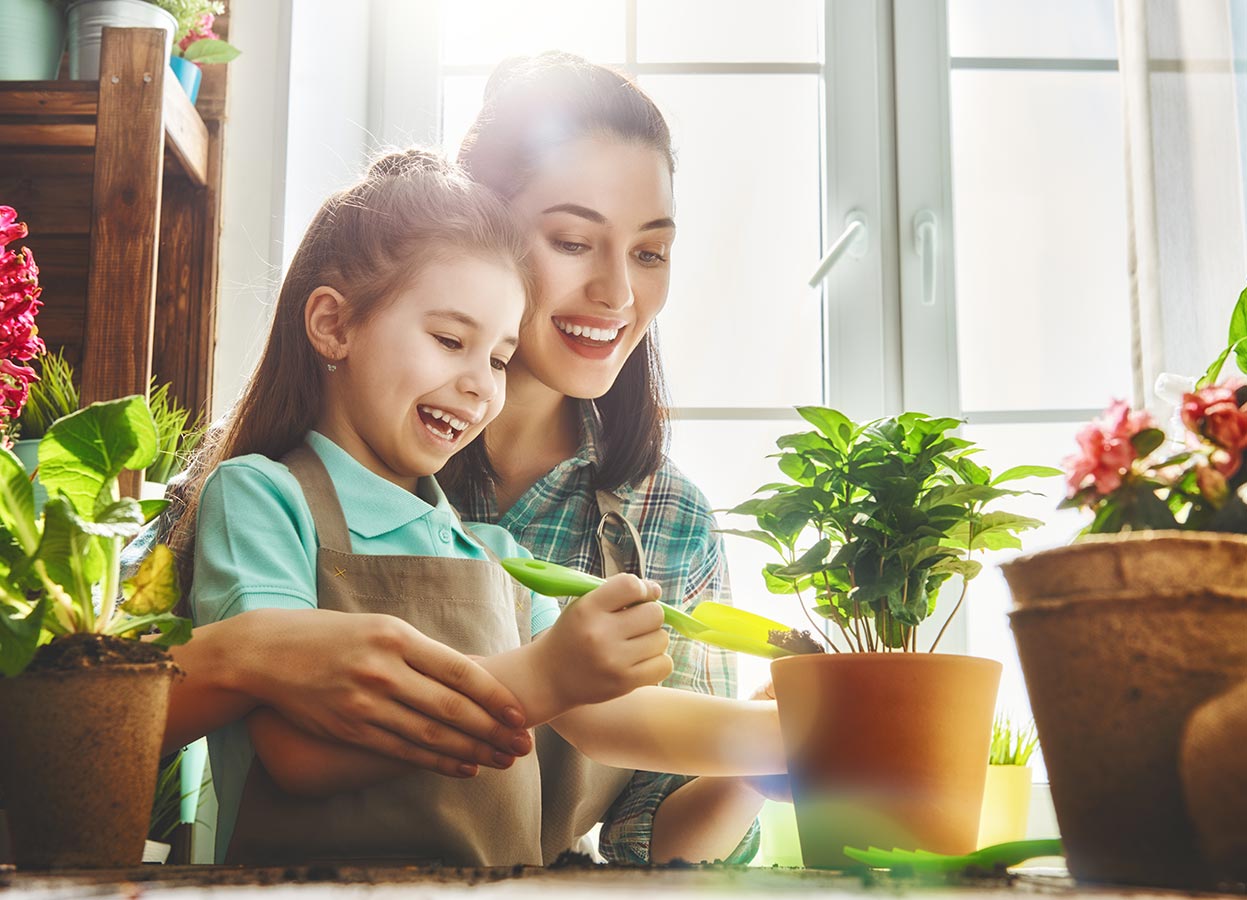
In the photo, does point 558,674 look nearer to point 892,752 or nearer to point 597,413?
point 892,752

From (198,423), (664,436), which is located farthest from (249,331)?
(664,436)

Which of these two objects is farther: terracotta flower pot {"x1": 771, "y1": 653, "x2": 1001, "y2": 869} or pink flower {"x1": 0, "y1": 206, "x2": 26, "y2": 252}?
pink flower {"x1": 0, "y1": 206, "x2": 26, "y2": 252}

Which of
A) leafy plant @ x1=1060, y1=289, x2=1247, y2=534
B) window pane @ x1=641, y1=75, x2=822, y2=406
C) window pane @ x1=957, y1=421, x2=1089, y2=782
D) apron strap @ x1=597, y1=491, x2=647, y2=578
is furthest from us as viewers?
window pane @ x1=641, y1=75, x2=822, y2=406

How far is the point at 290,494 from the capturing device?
0.84 m

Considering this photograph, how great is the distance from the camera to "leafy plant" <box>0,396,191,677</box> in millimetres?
596

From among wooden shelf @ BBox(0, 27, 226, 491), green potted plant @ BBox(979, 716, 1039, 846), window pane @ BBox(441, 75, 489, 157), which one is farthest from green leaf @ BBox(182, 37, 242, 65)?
green potted plant @ BBox(979, 716, 1039, 846)

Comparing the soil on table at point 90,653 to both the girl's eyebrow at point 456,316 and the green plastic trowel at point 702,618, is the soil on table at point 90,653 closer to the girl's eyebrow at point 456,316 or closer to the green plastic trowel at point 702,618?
the green plastic trowel at point 702,618

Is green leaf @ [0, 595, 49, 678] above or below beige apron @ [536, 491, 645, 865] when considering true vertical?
above

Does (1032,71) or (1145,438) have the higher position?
(1032,71)

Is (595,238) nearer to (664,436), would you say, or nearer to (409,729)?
(664,436)

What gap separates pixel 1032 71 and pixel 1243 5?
667mm

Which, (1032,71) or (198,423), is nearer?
(198,423)

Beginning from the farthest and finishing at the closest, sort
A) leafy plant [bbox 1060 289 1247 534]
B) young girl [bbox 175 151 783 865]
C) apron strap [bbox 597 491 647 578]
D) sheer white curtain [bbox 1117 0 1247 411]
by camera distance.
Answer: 1. sheer white curtain [bbox 1117 0 1247 411]
2. apron strap [bbox 597 491 647 578]
3. young girl [bbox 175 151 783 865]
4. leafy plant [bbox 1060 289 1247 534]

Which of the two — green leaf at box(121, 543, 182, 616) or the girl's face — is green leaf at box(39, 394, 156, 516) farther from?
the girl's face
